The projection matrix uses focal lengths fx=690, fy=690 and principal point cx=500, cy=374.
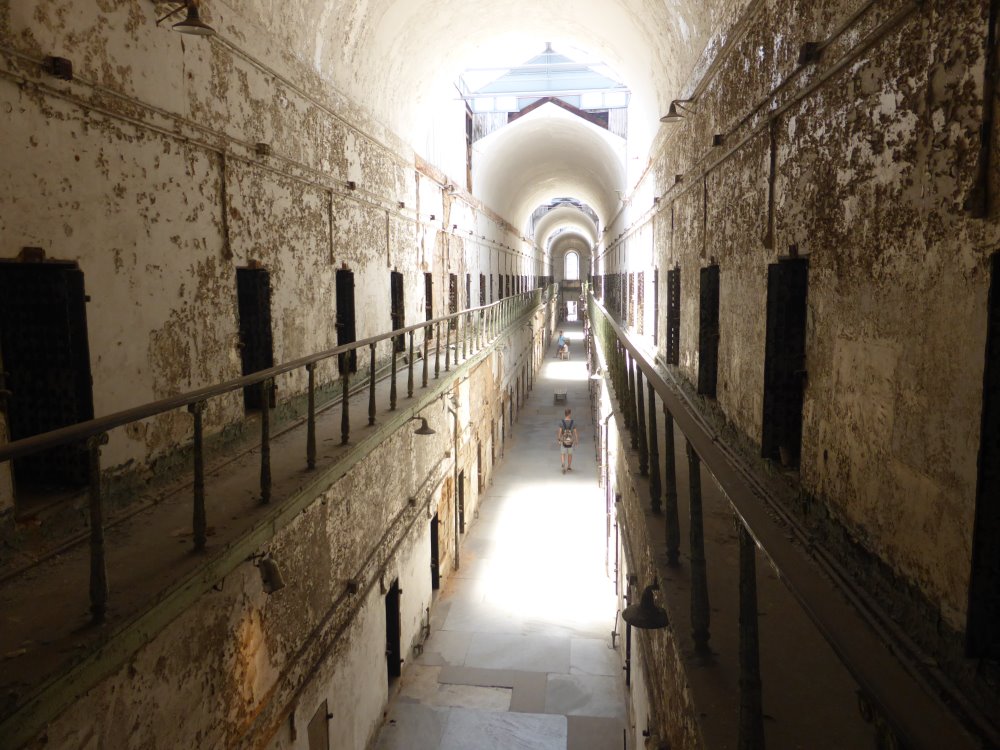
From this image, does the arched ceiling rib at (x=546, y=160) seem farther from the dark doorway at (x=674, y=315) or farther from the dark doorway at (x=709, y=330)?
the dark doorway at (x=709, y=330)

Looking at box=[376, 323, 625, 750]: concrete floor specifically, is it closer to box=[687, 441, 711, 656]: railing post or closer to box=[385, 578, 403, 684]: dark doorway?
box=[385, 578, 403, 684]: dark doorway

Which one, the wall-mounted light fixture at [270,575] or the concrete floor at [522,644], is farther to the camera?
the concrete floor at [522,644]

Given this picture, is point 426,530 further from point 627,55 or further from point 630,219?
point 630,219

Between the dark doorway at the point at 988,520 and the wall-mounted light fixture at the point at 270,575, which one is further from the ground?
the dark doorway at the point at 988,520

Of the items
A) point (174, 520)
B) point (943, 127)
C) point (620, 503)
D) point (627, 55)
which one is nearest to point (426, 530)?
point (620, 503)

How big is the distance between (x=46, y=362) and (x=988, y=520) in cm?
458

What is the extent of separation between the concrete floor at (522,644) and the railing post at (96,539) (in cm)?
560

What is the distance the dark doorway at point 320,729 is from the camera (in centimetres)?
576

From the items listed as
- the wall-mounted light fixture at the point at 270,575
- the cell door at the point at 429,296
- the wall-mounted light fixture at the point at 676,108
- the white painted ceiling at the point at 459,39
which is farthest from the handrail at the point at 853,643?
the cell door at the point at 429,296

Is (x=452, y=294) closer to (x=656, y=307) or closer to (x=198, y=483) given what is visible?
(x=656, y=307)

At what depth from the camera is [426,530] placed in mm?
10070

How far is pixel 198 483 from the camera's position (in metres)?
3.41

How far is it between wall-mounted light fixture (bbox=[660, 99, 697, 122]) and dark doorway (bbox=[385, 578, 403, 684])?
20.0 feet

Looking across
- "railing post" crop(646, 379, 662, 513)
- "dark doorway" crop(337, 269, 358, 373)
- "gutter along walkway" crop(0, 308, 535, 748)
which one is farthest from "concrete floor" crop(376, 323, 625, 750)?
"railing post" crop(646, 379, 662, 513)
